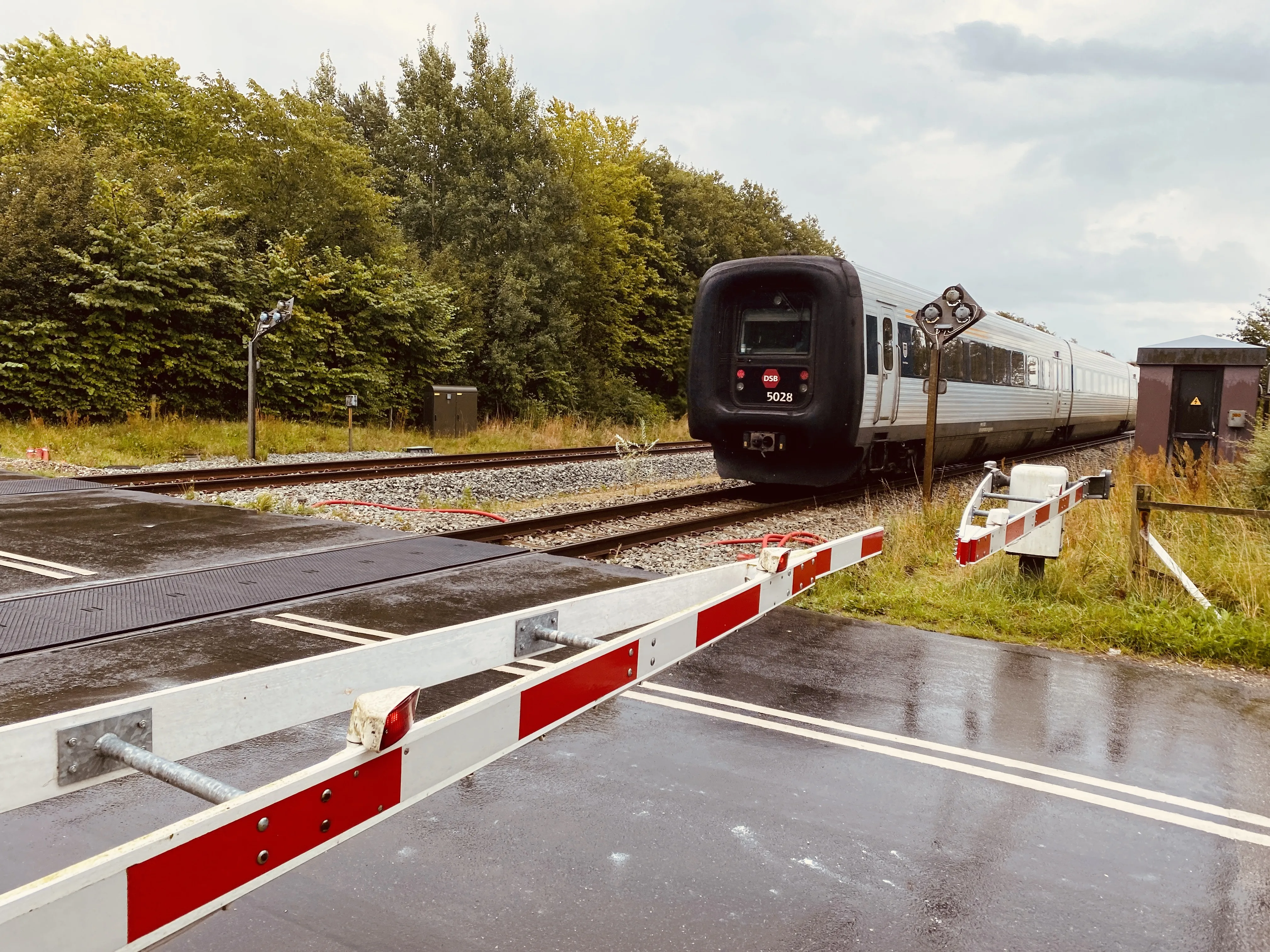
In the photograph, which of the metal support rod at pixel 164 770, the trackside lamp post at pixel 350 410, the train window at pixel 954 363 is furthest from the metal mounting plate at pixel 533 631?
the trackside lamp post at pixel 350 410

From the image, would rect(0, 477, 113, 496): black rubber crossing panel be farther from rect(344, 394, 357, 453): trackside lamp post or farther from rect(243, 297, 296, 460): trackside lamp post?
rect(344, 394, 357, 453): trackside lamp post

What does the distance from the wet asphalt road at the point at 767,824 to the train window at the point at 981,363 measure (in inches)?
423

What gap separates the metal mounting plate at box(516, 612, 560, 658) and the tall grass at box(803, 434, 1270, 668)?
158 inches

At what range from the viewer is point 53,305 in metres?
19.0

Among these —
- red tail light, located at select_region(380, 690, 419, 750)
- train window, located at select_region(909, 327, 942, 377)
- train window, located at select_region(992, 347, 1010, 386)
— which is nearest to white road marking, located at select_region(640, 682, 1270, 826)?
red tail light, located at select_region(380, 690, 419, 750)

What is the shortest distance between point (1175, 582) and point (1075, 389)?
17994 millimetres

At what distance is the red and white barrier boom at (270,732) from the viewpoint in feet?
4.21

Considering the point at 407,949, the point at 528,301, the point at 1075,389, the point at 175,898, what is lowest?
the point at 407,949

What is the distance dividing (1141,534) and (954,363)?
8020mm

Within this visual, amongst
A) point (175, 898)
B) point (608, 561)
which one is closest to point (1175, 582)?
point (608, 561)

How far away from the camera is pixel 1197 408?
1380 centimetres

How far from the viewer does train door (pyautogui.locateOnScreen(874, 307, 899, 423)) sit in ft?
39.1

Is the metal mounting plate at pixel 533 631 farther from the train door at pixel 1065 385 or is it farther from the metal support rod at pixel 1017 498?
the train door at pixel 1065 385

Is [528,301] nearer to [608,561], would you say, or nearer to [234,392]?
[234,392]
